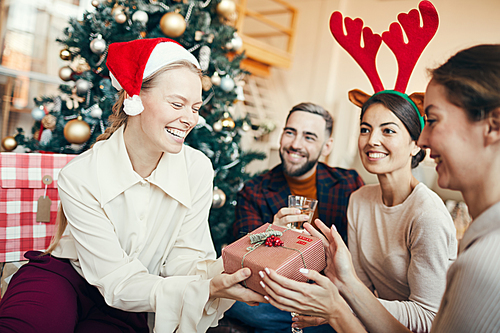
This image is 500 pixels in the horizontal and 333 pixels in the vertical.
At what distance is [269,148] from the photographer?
5859 millimetres

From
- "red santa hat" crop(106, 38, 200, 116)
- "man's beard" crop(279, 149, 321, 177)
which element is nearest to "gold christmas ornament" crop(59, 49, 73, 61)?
"red santa hat" crop(106, 38, 200, 116)

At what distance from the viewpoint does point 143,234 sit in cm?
139

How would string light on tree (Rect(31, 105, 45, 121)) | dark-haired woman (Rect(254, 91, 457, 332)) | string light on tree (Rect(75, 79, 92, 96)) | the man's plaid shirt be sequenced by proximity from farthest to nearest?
string light on tree (Rect(31, 105, 45, 121))
string light on tree (Rect(75, 79, 92, 96))
the man's plaid shirt
dark-haired woman (Rect(254, 91, 457, 332))

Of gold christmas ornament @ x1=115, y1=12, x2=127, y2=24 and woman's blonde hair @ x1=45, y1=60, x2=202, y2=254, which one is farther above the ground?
gold christmas ornament @ x1=115, y1=12, x2=127, y2=24

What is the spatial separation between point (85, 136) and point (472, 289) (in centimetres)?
230

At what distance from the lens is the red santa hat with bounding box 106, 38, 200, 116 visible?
1292mm

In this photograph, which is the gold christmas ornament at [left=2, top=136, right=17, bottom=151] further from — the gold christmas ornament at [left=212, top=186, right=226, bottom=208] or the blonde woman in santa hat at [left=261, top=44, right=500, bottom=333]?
the blonde woman in santa hat at [left=261, top=44, right=500, bottom=333]

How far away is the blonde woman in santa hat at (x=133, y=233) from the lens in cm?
122

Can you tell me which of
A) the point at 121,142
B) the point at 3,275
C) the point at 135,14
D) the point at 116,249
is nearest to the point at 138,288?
the point at 116,249

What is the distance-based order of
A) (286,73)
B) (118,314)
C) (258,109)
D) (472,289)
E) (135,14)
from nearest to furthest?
(472,289), (118,314), (135,14), (258,109), (286,73)

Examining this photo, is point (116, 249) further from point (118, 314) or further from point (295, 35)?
point (295, 35)

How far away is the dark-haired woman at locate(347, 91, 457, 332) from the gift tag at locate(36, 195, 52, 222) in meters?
1.52

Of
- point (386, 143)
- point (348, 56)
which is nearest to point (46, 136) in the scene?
point (386, 143)

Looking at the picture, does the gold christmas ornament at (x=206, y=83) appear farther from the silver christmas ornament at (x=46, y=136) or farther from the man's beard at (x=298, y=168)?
the silver christmas ornament at (x=46, y=136)
